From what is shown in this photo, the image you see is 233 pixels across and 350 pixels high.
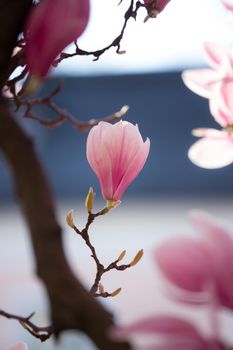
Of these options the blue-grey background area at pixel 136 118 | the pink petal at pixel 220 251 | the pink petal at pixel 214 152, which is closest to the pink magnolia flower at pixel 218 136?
the pink petal at pixel 214 152

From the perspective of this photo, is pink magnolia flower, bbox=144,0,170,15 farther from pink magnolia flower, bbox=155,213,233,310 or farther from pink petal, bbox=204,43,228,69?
pink magnolia flower, bbox=155,213,233,310

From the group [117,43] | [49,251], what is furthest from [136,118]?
[49,251]

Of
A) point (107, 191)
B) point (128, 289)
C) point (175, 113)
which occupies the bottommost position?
point (128, 289)

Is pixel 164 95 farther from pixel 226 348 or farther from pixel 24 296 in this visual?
pixel 226 348

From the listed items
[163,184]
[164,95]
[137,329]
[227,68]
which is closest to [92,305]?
[137,329]

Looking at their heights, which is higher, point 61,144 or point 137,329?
point 137,329

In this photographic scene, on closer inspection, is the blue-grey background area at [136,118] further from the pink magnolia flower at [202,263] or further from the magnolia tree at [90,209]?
the pink magnolia flower at [202,263]
